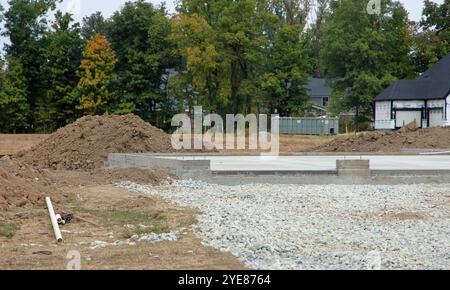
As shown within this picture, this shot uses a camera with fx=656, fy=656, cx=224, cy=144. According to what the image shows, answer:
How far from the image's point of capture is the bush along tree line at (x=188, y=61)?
1917 inches

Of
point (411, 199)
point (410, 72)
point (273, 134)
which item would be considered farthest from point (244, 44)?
point (411, 199)

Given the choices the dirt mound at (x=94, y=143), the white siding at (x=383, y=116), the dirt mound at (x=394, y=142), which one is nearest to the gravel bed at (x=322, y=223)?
the dirt mound at (x=94, y=143)

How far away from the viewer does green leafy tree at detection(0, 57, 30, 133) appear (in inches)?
1892

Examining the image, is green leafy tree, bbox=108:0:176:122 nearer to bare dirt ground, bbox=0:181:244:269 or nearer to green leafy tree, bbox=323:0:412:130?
green leafy tree, bbox=323:0:412:130

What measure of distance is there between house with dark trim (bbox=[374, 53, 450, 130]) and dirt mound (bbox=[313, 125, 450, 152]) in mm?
14494

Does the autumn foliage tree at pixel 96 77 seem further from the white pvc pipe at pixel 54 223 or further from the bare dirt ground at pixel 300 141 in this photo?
the white pvc pipe at pixel 54 223

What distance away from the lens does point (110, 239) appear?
32.3ft

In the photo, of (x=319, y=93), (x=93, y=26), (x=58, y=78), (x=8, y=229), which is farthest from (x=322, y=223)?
(x=319, y=93)

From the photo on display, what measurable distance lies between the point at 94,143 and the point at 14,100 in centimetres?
2579

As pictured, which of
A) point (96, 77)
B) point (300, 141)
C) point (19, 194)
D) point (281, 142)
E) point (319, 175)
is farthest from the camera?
point (96, 77)

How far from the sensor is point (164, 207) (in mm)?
13383

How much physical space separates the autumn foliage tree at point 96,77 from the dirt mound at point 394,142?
900 inches

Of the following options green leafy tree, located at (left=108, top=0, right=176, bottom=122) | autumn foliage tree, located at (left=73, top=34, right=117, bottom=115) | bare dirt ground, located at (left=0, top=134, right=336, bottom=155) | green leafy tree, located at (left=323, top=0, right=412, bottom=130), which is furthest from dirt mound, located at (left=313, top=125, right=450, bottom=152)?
autumn foliage tree, located at (left=73, top=34, right=117, bottom=115)

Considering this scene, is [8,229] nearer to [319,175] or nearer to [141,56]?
[319,175]
